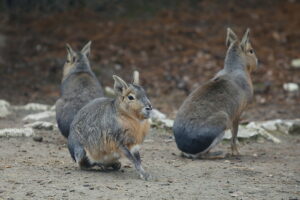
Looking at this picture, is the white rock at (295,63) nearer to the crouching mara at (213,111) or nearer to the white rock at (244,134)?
the white rock at (244,134)

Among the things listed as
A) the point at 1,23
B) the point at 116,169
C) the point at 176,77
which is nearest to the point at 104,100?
the point at 116,169

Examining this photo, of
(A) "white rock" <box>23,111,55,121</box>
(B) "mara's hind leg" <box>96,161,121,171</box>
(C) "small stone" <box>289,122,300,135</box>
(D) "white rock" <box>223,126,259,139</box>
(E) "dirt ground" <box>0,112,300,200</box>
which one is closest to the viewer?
(E) "dirt ground" <box>0,112,300,200</box>

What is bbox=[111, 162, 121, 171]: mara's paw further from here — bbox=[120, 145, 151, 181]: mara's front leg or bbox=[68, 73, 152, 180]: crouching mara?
bbox=[120, 145, 151, 181]: mara's front leg

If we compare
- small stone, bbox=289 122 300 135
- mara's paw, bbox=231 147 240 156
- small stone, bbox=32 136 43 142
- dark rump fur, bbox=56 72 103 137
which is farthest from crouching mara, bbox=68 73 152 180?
small stone, bbox=289 122 300 135

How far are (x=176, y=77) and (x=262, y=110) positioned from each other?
7.72 ft

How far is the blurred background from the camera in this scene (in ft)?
42.6

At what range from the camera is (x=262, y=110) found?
11898 mm

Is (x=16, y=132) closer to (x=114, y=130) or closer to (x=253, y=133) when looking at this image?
(x=114, y=130)

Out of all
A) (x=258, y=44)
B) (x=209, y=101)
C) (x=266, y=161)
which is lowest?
(x=266, y=161)

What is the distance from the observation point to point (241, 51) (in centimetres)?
906

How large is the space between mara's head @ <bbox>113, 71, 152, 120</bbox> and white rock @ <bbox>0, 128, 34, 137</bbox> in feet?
8.06

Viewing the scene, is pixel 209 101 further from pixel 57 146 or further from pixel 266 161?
pixel 57 146

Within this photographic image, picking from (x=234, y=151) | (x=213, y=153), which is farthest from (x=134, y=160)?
(x=234, y=151)

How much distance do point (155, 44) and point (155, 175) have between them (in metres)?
8.48
